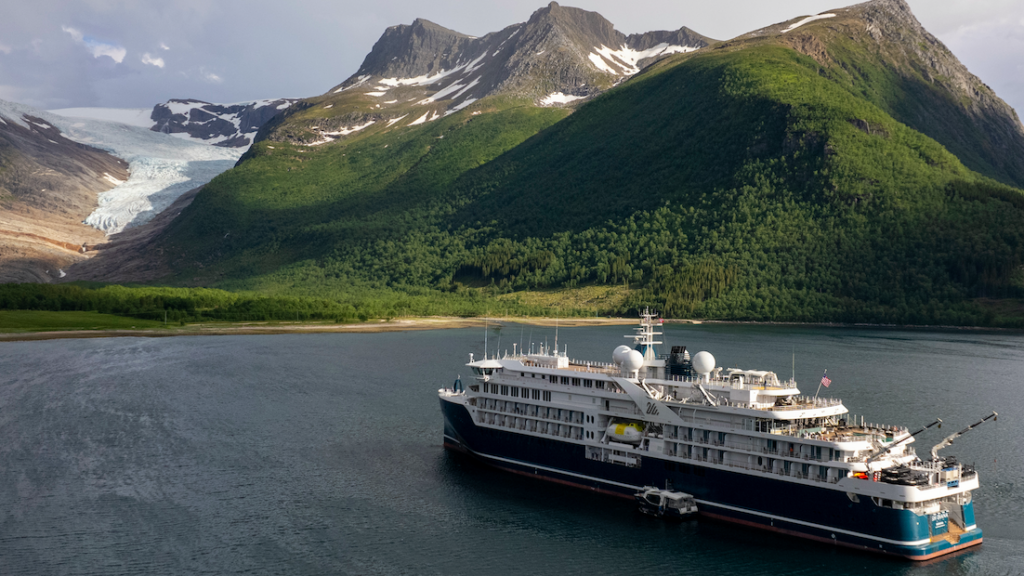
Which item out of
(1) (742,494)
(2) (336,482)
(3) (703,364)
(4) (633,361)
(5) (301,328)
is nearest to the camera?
(1) (742,494)

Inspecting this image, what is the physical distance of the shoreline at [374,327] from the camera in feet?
482

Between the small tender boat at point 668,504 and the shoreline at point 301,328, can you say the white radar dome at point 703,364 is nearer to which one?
the small tender boat at point 668,504

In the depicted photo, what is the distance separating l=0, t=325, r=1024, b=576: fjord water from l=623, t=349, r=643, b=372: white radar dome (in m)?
8.49

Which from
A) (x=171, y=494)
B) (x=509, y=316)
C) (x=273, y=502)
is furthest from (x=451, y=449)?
(x=509, y=316)

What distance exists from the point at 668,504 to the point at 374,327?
121m

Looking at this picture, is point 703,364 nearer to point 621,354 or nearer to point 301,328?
point 621,354

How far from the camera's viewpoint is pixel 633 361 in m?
56.7

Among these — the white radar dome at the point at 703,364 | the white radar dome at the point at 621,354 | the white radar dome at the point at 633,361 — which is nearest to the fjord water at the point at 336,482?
the white radar dome at the point at 633,361

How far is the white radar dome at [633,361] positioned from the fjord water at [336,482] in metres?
8.49

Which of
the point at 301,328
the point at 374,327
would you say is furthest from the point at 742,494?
the point at 301,328

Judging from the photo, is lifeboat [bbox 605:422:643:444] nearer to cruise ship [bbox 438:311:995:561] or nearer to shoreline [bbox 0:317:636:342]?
cruise ship [bbox 438:311:995:561]

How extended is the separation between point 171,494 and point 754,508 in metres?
36.9

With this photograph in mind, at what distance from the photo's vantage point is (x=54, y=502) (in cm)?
5531

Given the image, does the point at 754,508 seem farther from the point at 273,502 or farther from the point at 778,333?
the point at 778,333
